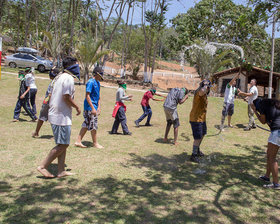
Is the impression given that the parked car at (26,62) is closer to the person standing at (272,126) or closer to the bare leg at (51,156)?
the bare leg at (51,156)

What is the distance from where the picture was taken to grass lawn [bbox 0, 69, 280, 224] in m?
3.47

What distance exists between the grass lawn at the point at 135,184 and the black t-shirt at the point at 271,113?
107 centimetres

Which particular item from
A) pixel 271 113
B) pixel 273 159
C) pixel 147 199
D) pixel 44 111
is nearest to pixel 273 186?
pixel 273 159

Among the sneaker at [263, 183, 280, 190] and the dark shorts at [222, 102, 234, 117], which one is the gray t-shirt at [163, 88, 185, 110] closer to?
the sneaker at [263, 183, 280, 190]

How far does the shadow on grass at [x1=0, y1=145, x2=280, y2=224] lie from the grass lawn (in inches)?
0.4

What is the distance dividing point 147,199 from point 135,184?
1.86 feet

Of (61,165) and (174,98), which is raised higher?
(174,98)

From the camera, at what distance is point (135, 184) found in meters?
4.46

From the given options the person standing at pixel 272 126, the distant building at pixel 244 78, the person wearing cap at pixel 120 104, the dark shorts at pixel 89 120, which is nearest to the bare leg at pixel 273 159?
the person standing at pixel 272 126

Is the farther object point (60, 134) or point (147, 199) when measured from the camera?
point (60, 134)

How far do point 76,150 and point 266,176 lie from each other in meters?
3.77

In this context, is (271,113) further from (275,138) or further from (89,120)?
(89,120)

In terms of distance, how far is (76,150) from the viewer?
6070mm

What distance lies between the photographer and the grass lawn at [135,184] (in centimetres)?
347
